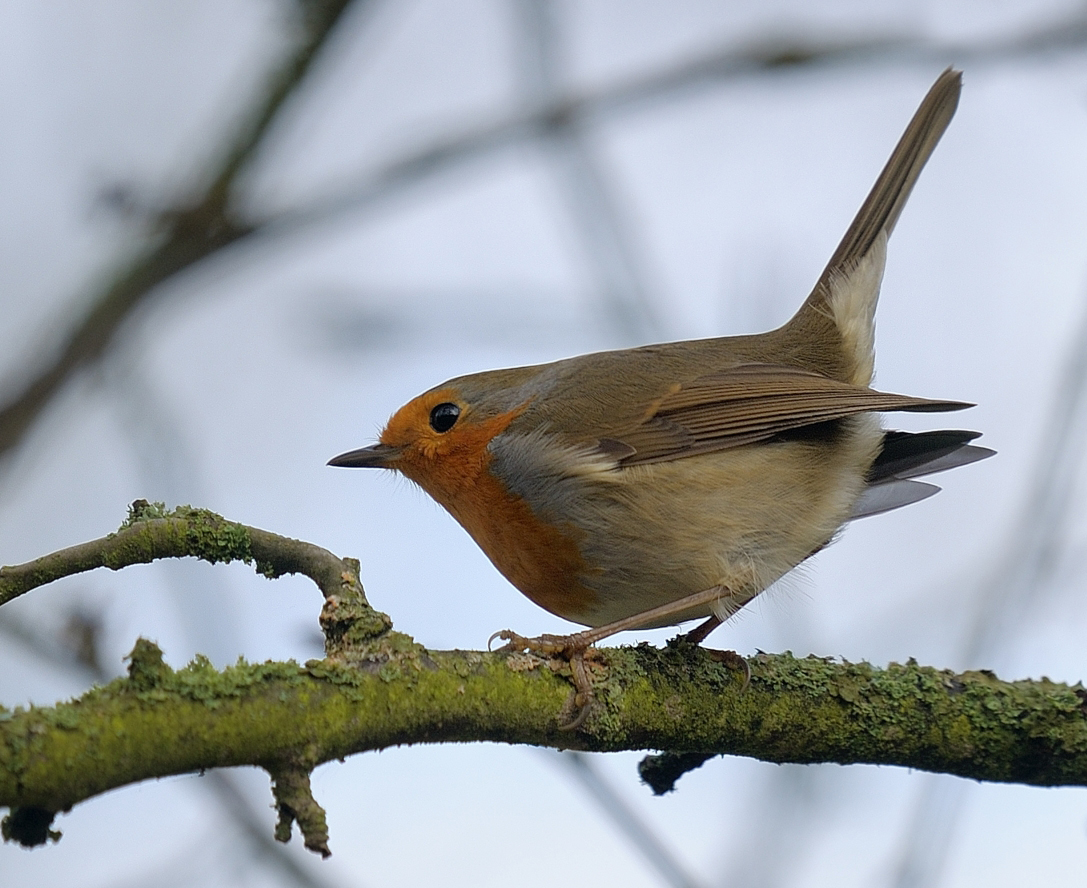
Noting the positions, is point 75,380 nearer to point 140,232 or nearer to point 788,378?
point 140,232

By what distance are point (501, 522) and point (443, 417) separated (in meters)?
0.69

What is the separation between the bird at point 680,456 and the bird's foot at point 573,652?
0.29 feet

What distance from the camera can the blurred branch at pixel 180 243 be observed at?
131 inches

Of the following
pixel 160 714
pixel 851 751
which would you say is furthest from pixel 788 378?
pixel 160 714

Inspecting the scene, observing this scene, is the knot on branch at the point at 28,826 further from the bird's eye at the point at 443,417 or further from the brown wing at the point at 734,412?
the bird's eye at the point at 443,417

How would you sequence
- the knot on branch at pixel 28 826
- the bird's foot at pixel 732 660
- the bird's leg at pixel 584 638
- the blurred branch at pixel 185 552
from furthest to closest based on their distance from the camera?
1. the bird's foot at pixel 732 660
2. the bird's leg at pixel 584 638
3. the blurred branch at pixel 185 552
4. the knot on branch at pixel 28 826

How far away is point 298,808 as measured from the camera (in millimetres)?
1916

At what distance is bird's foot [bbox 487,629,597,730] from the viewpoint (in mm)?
2525

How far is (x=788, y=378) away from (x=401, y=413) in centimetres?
150

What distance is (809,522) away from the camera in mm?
3879

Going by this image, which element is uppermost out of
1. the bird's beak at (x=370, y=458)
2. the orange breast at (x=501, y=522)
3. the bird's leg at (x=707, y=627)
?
the bird's beak at (x=370, y=458)

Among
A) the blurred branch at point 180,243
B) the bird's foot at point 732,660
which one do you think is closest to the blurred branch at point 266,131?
the blurred branch at point 180,243

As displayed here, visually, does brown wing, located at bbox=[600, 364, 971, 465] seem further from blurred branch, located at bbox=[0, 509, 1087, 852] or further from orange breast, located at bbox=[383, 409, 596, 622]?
blurred branch, located at bbox=[0, 509, 1087, 852]

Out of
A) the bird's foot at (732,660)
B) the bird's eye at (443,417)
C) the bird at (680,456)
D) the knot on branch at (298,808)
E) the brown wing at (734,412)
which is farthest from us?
the bird's eye at (443,417)
